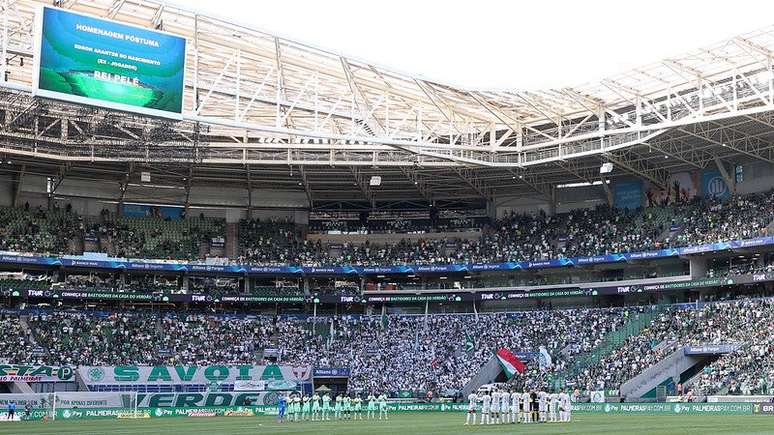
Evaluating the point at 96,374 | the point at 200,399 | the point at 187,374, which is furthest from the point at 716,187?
the point at 96,374

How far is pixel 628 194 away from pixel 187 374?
35536 mm

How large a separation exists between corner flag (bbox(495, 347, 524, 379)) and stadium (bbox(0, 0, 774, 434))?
0.95 ft

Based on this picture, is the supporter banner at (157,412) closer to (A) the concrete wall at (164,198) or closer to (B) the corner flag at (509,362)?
(B) the corner flag at (509,362)

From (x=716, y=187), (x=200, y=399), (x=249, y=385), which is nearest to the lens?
(x=200, y=399)

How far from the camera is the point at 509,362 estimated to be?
226ft

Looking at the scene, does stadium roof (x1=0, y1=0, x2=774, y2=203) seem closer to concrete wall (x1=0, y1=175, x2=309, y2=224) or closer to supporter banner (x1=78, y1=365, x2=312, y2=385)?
concrete wall (x1=0, y1=175, x2=309, y2=224)

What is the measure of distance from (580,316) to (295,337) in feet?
71.2

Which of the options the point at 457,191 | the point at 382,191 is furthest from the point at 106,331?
the point at 457,191

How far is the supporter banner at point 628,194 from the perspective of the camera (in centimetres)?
7575

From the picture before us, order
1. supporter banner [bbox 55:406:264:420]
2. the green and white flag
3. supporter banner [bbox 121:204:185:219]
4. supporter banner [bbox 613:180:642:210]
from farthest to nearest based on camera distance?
supporter banner [bbox 121:204:185:219], supporter banner [bbox 613:180:642:210], the green and white flag, supporter banner [bbox 55:406:264:420]

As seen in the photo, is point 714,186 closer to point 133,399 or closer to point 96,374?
point 133,399

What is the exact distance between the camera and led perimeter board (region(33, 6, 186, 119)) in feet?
146

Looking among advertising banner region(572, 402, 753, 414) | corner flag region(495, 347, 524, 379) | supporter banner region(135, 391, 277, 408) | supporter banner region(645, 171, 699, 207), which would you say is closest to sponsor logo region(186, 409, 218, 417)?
supporter banner region(135, 391, 277, 408)

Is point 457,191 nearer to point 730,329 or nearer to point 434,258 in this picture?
point 434,258
